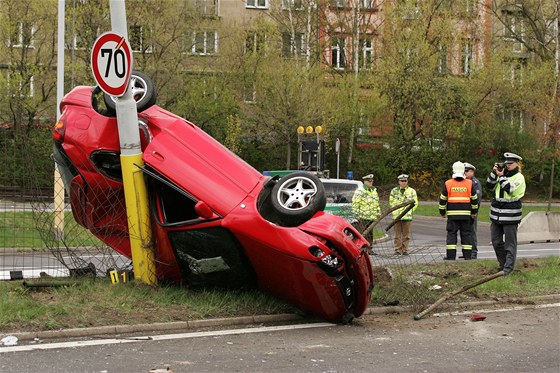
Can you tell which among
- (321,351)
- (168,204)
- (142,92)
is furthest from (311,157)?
(321,351)

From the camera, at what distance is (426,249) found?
11.7m

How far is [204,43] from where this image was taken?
3838 centimetres

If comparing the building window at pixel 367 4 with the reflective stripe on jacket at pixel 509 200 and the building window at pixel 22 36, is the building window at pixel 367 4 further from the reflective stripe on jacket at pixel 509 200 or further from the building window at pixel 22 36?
the reflective stripe on jacket at pixel 509 200

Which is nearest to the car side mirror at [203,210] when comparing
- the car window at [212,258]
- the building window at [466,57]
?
the car window at [212,258]

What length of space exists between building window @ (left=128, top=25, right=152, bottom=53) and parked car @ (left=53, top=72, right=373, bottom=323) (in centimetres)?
2775

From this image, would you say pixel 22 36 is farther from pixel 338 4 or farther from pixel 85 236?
pixel 85 236

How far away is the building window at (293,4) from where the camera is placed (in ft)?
137

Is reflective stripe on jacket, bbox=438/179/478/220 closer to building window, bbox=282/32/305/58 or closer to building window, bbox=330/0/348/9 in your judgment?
building window, bbox=282/32/305/58

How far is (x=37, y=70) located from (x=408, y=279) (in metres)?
27.5

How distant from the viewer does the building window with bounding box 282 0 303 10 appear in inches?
1642

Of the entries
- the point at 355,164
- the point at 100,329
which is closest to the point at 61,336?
the point at 100,329

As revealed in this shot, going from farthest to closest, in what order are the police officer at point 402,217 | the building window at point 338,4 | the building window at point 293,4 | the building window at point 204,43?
the building window at point 338,4 → the building window at point 293,4 → the building window at point 204,43 → the police officer at point 402,217

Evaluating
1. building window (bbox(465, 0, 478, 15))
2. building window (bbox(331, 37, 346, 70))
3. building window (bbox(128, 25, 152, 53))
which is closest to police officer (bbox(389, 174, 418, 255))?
building window (bbox(128, 25, 152, 53))

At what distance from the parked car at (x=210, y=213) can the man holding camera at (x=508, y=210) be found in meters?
4.50
